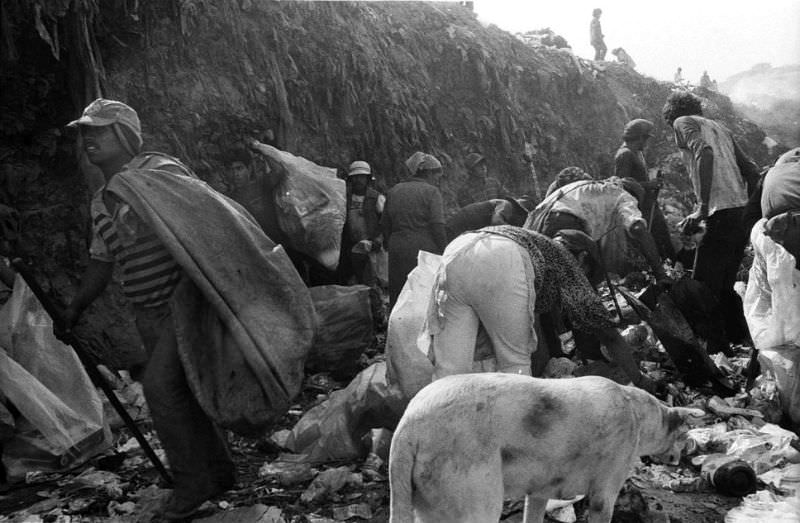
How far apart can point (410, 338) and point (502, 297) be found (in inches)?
31.2

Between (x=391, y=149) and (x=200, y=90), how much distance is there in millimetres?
2122

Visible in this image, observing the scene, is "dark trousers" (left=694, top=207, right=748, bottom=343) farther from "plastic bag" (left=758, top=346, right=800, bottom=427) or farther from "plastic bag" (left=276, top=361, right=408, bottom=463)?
"plastic bag" (left=276, top=361, right=408, bottom=463)

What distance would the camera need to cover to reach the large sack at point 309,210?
505 cm

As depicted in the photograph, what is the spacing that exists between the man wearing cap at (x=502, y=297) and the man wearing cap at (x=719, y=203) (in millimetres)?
2547

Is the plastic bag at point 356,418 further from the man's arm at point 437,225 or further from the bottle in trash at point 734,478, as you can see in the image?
the man's arm at point 437,225

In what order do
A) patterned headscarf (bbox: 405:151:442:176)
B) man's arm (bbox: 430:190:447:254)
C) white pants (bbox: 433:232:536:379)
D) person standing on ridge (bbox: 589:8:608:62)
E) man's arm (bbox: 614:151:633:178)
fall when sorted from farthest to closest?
person standing on ridge (bbox: 589:8:608:62) → man's arm (bbox: 614:151:633:178) → patterned headscarf (bbox: 405:151:442:176) → man's arm (bbox: 430:190:447:254) → white pants (bbox: 433:232:536:379)

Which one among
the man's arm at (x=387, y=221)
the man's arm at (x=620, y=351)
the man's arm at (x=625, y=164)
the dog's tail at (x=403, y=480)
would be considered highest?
the man's arm at (x=625, y=164)

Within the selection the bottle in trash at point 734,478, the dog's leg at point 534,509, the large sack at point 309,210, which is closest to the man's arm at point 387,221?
the large sack at point 309,210

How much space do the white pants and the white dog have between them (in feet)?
1.95

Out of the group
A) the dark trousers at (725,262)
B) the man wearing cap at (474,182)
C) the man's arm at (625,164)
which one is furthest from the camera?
the man wearing cap at (474,182)

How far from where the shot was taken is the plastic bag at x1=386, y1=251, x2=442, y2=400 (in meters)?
3.18

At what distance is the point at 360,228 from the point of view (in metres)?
5.86

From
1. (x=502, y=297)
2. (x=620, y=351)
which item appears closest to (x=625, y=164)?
(x=620, y=351)

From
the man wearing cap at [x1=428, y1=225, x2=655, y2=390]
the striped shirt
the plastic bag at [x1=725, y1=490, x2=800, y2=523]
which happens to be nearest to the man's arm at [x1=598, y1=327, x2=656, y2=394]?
the man wearing cap at [x1=428, y1=225, x2=655, y2=390]
